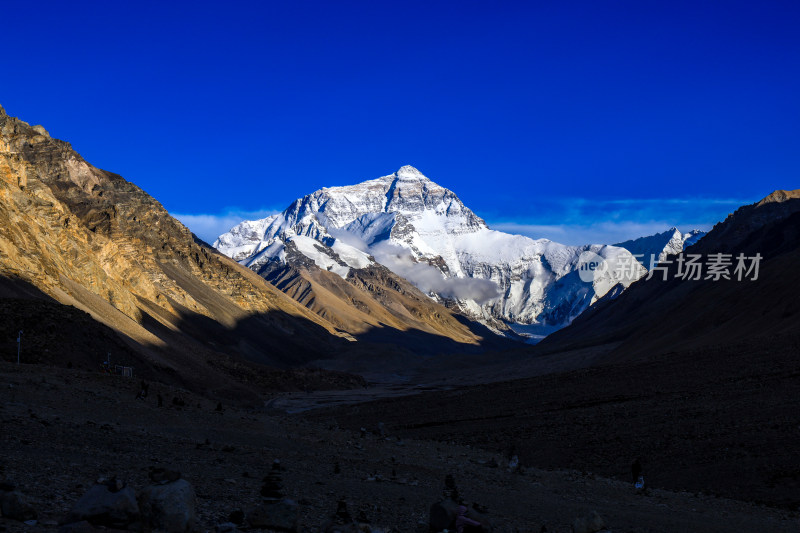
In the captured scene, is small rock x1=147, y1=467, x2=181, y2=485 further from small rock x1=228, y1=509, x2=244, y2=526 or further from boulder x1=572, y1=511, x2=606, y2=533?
boulder x1=572, y1=511, x2=606, y2=533

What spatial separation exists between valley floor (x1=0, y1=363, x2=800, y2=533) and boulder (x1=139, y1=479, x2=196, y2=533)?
2.49 ft

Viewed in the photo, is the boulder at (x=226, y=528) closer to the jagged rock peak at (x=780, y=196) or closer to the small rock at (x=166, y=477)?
the small rock at (x=166, y=477)

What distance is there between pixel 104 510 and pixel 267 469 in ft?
26.9

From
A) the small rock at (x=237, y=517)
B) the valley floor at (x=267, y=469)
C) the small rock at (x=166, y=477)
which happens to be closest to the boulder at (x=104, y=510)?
the valley floor at (x=267, y=469)

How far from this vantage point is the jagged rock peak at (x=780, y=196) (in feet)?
566

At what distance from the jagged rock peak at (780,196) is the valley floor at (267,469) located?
16568 cm

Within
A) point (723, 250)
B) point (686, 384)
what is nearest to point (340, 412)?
point (686, 384)

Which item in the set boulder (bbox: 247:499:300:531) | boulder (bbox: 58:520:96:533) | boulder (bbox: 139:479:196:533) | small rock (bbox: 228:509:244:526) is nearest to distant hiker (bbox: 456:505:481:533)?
boulder (bbox: 247:499:300:531)

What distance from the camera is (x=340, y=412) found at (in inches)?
2029

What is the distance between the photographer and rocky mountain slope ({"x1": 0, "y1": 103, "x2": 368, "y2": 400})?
6241 centimetres

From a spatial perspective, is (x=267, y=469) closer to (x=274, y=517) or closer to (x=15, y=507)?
(x=274, y=517)

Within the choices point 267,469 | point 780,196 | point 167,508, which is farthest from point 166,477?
point 780,196

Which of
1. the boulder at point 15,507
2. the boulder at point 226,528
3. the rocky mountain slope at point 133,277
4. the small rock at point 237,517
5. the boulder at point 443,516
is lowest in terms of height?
the boulder at point 15,507

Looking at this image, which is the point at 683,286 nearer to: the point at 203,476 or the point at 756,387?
the point at 756,387
